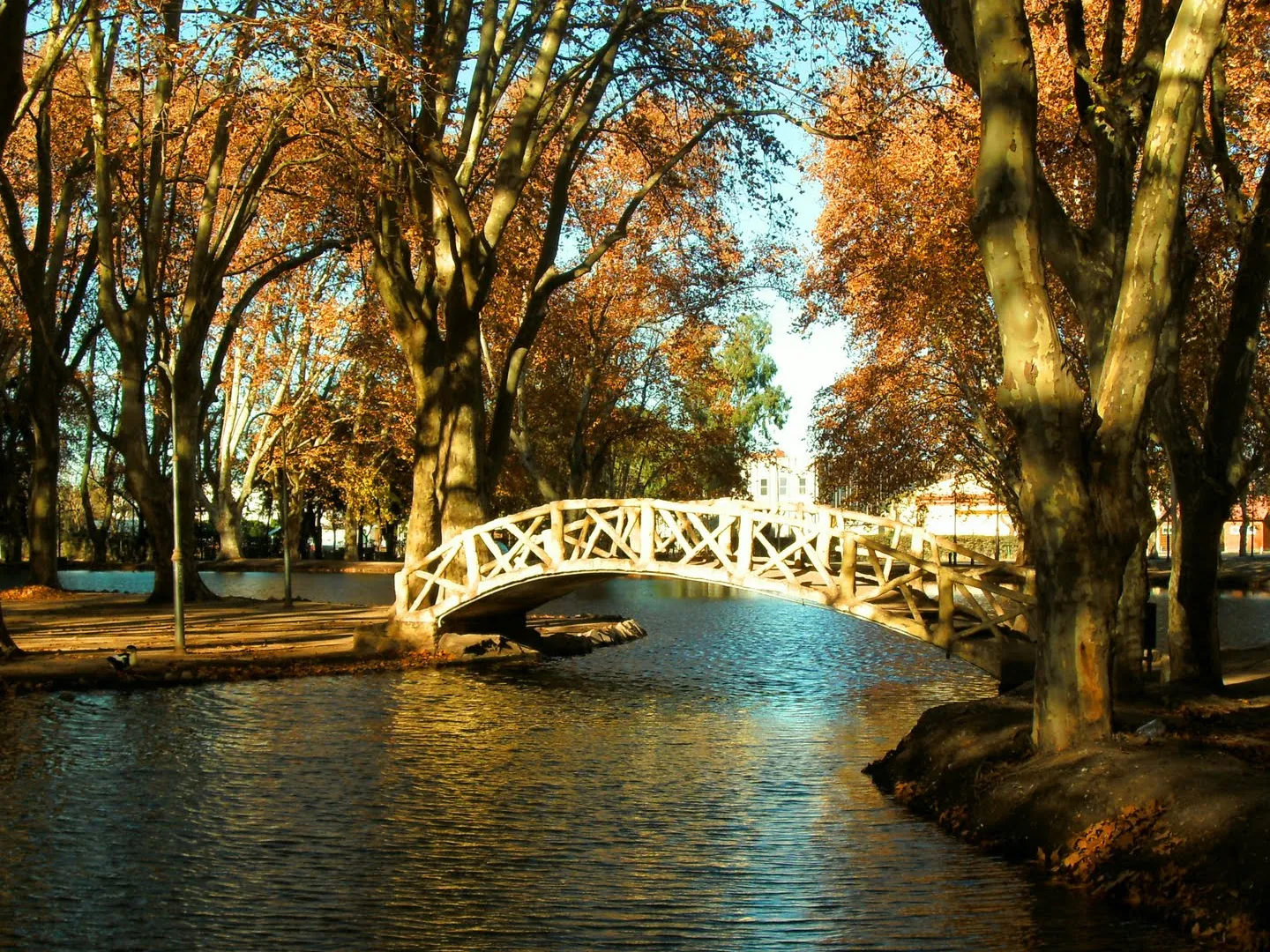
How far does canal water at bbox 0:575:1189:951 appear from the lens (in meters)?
8.50

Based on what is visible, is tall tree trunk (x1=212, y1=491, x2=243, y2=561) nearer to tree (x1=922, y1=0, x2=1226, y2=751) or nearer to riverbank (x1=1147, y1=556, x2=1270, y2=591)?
riverbank (x1=1147, y1=556, x2=1270, y2=591)

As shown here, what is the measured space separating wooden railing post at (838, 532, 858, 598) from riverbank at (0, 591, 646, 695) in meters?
7.71

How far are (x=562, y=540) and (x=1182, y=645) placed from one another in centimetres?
887

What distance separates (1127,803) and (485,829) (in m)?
4.85

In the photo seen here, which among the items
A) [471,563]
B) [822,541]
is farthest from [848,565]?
[471,563]

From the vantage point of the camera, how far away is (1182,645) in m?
15.5

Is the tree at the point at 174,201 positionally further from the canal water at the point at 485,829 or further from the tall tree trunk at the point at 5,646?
the canal water at the point at 485,829

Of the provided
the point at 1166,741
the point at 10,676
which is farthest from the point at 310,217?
the point at 1166,741

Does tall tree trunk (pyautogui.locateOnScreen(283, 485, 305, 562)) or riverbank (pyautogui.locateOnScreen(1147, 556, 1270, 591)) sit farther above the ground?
tall tree trunk (pyautogui.locateOnScreen(283, 485, 305, 562))

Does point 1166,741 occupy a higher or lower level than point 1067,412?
lower

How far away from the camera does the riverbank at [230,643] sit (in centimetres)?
1823

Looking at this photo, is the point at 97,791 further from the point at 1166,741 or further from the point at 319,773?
the point at 1166,741

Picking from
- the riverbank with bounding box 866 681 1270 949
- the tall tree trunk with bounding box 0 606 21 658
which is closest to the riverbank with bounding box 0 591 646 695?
the tall tree trunk with bounding box 0 606 21 658

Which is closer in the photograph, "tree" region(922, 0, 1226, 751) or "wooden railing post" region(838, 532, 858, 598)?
"tree" region(922, 0, 1226, 751)
